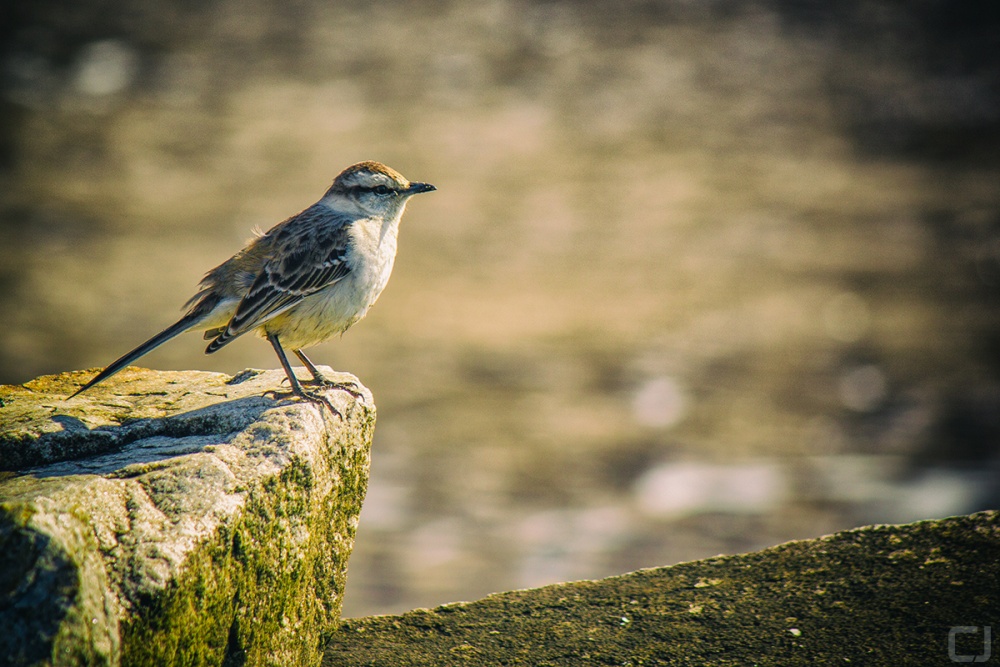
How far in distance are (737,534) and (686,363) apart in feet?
13.1

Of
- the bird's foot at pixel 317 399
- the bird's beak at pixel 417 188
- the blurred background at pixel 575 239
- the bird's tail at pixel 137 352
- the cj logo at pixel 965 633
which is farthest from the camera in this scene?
the blurred background at pixel 575 239

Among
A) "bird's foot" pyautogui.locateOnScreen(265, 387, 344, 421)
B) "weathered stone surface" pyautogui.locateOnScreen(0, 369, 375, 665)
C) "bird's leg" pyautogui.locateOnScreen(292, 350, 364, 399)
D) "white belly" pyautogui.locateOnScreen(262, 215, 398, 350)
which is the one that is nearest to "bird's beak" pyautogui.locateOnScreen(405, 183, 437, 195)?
"white belly" pyautogui.locateOnScreen(262, 215, 398, 350)

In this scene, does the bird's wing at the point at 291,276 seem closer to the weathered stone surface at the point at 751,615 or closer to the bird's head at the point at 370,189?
the bird's head at the point at 370,189

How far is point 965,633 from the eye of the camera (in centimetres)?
414

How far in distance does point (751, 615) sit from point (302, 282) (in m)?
2.61

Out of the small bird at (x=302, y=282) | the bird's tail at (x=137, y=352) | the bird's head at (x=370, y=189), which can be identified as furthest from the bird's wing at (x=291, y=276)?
the bird's head at (x=370, y=189)

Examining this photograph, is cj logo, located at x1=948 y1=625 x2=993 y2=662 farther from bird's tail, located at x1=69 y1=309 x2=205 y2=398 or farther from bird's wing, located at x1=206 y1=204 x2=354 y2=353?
bird's tail, located at x1=69 y1=309 x2=205 y2=398

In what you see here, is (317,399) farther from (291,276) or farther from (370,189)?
(370,189)

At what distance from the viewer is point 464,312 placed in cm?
1642

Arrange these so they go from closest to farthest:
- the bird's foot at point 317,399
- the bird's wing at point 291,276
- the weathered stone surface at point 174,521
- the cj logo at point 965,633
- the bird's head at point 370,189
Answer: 1. the weathered stone surface at point 174,521
2. the cj logo at point 965,633
3. the bird's foot at point 317,399
4. the bird's wing at point 291,276
5. the bird's head at point 370,189

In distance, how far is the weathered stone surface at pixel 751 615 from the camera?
13.5 ft

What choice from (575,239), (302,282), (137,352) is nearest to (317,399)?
(137,352)

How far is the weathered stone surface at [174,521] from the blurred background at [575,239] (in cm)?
665

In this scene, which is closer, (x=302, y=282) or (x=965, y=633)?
(x=965, y=633)
